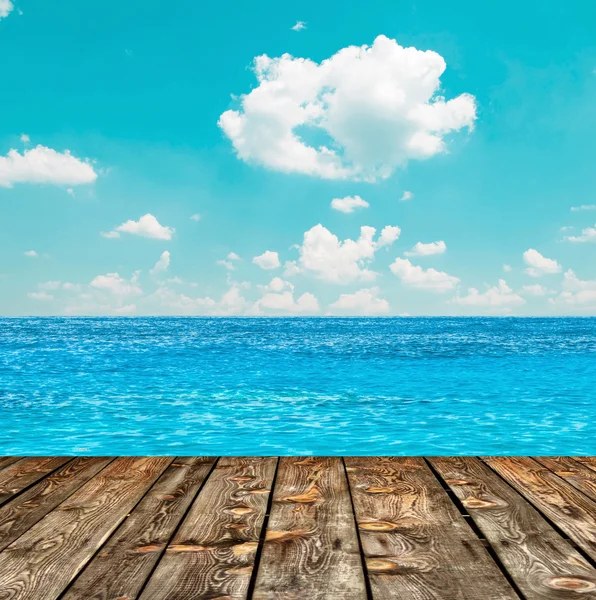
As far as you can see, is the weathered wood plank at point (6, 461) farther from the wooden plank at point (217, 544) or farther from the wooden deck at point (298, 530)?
the wooden plank at point (217, 544)

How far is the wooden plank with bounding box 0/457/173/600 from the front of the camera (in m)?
1.75

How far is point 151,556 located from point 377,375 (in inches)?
711

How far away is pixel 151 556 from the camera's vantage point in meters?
1.92

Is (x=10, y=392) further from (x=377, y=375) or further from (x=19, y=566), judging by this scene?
(x=19, y=566)

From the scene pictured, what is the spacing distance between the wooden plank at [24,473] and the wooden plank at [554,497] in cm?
261

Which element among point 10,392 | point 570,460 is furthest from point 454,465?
point 10,392

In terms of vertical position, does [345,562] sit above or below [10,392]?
above

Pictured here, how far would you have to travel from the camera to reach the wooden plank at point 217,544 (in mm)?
1693

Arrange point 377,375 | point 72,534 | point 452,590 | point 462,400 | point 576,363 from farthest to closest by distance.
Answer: point 576,363, point 377,375, point 462,400, point 72,534, point 452,590

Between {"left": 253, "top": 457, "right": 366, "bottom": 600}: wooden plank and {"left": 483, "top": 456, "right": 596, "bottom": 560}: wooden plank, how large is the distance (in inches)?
35.7

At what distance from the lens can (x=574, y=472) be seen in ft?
10.3

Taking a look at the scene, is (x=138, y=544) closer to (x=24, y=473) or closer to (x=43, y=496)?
(x=43, y=496)

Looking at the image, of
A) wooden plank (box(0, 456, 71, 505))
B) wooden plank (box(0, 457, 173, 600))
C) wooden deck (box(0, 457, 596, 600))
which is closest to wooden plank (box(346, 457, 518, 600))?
wooden deck (box(0, 457, 596, 600))

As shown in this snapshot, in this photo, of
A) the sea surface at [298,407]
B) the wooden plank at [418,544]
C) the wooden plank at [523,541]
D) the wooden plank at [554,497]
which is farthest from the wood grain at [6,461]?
the sea surface at [298,407]
